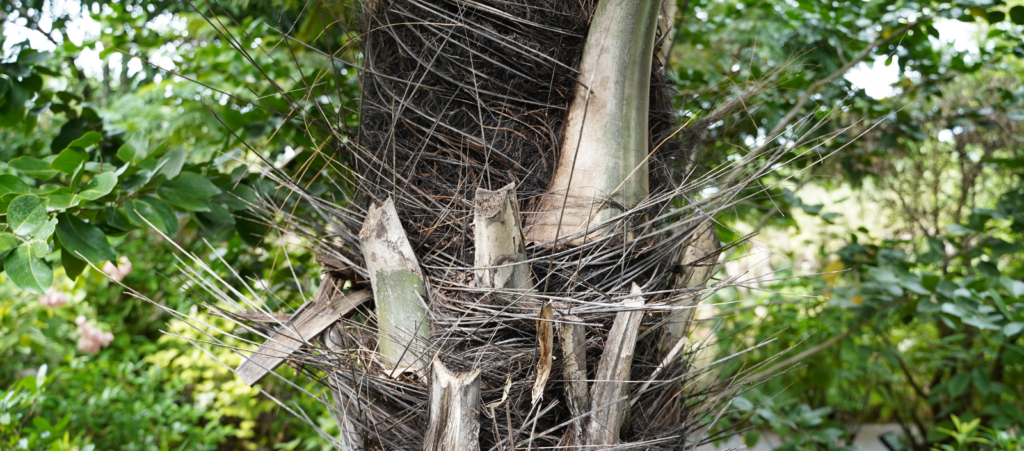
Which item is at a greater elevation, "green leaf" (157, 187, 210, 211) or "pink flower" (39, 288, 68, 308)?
"green leaf" (157, 187, 210, 211)

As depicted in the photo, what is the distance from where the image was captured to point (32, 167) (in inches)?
58.8

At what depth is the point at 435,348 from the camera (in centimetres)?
112

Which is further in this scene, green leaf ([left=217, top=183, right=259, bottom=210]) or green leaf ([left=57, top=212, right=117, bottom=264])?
green leaf ([left=217, top=183, right=259, bottom=210])

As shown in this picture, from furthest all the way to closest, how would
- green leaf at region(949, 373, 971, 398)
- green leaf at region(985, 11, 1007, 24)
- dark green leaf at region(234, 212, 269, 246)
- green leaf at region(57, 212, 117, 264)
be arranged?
1. green leaf at region(949, 373, 971, 398)
2. green leaf at region(985, 11, 1007, 24)
3. dark green leaf at region(234, 212, 269, 246)
4. green leaf at region(57, 212, 117, 264)

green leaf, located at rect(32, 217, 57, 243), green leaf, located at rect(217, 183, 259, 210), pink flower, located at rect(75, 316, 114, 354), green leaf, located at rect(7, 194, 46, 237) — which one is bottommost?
pink flower, located at rect(75, 316, 114, 354)

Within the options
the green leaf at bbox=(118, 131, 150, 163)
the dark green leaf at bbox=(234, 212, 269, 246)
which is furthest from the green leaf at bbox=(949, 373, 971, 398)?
the green leaf at bbox=(118, 131, 150, 163)

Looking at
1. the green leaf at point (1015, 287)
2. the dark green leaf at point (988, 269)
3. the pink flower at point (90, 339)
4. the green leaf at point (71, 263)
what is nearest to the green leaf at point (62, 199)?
the green leaf at point (71, 263)

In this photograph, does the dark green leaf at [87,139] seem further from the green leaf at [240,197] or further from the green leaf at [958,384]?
the green leaf at [958,384]

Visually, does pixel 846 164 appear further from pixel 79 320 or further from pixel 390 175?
pixel 79 320

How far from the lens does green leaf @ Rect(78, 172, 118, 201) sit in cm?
135

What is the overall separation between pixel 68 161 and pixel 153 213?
0.75ft

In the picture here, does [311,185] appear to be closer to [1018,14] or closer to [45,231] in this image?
[45,231]

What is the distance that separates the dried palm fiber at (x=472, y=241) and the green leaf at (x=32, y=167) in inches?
27.5

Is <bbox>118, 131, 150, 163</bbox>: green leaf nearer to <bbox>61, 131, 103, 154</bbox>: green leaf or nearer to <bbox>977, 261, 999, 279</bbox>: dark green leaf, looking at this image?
<bbox>61, 131, 103, 154</bbox>: green leaf
